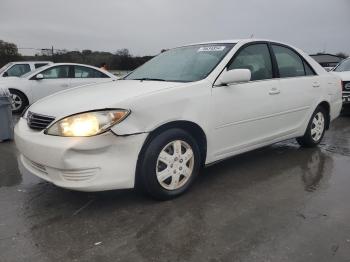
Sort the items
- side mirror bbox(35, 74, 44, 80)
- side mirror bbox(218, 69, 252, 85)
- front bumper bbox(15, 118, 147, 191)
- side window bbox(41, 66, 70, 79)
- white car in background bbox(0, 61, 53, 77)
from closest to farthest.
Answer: front bumper bbox(15, 118, 147, 191)
side mirror bbox(218, 69, 252, 85)
side mirror bbox(35, 74, 44, 80)
side window bbox(41, 66, 70, 79)
white car in background bbox(0, 61, 53, 77)

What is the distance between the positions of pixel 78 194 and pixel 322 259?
2348 mm

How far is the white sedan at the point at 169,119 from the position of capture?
3252mm

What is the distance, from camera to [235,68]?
4.33 m

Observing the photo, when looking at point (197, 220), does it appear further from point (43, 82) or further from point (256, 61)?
point (43, 82)

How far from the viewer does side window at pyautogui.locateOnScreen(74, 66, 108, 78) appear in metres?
11.4

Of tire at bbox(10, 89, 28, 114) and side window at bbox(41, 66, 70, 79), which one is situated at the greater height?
side window at bbox(41, 66, 70, 79)

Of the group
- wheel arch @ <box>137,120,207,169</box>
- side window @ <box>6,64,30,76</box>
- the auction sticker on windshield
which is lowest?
wheel arch @ <box>137,120,207,169</box>

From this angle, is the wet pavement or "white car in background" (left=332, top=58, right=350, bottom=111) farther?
"white car in background" (left=332, top=58, right=350, bottom=111)

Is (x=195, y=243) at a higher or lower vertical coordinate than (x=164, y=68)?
lower

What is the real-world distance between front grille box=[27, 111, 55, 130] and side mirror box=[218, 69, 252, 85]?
174 centimetres

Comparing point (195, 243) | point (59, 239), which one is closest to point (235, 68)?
point (195, 243)

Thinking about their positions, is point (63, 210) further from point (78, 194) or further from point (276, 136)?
point (276, 136)

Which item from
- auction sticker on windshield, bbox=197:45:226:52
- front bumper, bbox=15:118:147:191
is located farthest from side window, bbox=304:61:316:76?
front bumper, bbox=15:118:147:191

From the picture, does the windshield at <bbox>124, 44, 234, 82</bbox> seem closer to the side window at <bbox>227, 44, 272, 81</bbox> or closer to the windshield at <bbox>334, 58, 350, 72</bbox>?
the side window at <bbox>227, 44, 272, 81</bbox>
